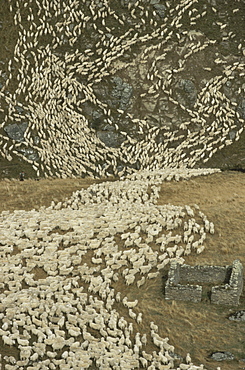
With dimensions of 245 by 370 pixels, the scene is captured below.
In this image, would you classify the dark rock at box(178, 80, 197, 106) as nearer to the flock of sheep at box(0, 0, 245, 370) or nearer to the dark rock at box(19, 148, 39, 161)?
the flock of sheep at box(0, 0, 245, 370)

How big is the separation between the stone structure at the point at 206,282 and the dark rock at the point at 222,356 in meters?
3.04

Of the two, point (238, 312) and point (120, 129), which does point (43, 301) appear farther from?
point (120, 129)

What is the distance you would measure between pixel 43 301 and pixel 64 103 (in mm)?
22356

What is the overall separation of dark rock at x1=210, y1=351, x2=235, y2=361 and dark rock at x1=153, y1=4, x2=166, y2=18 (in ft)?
97.5

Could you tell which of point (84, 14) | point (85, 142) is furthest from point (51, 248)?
point (84, 14)

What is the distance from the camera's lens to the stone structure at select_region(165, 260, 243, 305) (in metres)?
22.6

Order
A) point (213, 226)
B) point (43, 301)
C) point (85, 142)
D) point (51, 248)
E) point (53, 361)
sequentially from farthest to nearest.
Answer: point (85, 142) → point (213, 226) → point (51, 248) → point (43, 301) → point (53, 361)

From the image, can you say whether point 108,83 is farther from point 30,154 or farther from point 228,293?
point 228,293

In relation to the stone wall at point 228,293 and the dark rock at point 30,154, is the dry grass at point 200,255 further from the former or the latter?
the dark rock at point 30,154

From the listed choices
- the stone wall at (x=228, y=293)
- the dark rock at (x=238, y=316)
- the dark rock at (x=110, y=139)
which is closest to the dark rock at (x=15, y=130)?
the dark rock at (x=110, y=139)

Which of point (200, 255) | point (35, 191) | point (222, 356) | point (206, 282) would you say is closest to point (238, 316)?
point (222, 356)

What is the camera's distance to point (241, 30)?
43.7m

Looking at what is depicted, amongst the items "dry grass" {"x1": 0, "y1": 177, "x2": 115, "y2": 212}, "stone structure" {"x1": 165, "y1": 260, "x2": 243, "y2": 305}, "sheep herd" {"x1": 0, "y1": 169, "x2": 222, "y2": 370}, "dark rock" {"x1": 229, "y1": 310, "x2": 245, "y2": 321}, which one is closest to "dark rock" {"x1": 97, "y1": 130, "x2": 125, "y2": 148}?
"dry grass" {"x1": 0, "y1": 177, "x2": 115, "y2": 212}

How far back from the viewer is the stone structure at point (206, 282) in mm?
22609
